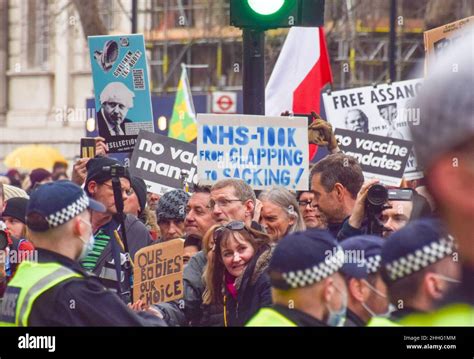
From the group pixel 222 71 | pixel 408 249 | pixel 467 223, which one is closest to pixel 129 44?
pixel 408 249

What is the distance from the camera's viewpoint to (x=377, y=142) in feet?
29.7

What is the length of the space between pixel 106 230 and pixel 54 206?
1718mm

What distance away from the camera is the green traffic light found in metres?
6.75

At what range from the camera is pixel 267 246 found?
6.28m

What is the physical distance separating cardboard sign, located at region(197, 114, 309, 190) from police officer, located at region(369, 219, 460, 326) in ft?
9.82

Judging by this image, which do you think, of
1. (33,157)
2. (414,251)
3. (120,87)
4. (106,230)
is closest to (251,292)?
(106,230)

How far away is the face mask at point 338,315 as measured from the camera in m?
4.49

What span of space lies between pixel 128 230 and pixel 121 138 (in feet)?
5.44

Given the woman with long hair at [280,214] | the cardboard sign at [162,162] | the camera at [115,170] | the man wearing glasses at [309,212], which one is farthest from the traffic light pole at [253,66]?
the cardboard sign at [162,162]

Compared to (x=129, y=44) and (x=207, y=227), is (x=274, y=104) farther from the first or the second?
(x=207, y=227)

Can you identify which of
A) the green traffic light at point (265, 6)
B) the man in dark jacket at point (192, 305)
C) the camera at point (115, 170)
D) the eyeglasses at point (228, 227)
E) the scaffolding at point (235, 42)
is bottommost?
the man in dark jacket at point (192, 305)

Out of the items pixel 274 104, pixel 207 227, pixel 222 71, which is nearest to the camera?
pixel 207 227

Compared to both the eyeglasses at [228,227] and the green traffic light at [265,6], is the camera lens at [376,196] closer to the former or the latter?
the eyeglasses at [228,227]

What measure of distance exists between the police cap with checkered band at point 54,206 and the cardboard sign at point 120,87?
3.23 m
